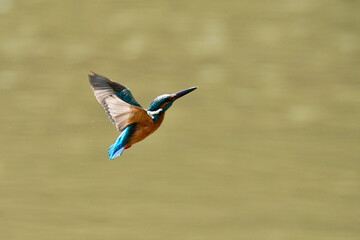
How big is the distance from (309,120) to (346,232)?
624 mm

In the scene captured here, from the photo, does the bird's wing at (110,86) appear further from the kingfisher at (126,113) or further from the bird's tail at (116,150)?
the bird's tail at (116,150)

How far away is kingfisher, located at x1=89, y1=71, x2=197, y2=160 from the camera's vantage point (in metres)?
1.43

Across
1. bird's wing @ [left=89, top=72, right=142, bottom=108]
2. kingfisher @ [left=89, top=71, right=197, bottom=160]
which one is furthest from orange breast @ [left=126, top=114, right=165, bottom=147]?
bird's wing @ [left=89, top=72, right=142, bottom=108]

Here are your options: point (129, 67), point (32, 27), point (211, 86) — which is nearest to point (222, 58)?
point (211, 86)

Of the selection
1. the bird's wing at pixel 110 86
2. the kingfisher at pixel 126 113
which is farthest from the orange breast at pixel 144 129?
the bird's wing at pixel 110 86

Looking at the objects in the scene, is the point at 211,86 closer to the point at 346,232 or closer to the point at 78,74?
the point at 78,74

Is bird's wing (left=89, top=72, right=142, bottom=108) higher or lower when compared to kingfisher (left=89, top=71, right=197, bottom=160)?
higher

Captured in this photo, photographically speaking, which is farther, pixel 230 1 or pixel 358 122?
pixel 230 1

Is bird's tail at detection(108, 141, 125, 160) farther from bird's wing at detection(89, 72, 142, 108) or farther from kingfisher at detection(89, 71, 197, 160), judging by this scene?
bird's wing at detection(89, 72, 142, 108)

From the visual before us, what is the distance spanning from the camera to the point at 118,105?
142cm

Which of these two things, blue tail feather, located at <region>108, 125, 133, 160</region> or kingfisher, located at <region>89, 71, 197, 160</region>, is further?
blue tail feather, located at <region>108, 125, 133, 160</region>

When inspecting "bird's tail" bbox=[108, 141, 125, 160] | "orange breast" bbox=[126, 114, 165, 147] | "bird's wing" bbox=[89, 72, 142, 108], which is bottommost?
"bird's tail" bbox=[108, 141, 125, 160]

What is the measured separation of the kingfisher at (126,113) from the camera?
1.43m

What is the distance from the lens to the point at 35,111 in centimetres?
352
